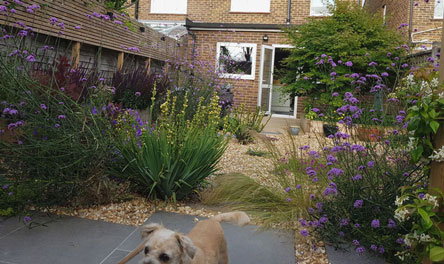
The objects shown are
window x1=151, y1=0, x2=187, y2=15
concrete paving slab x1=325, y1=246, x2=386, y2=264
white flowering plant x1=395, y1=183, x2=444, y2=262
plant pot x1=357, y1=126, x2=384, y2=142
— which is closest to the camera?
white flowering plant x1=395, y1=183, x2=444, y2=262

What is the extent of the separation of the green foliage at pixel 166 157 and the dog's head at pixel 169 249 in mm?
1689

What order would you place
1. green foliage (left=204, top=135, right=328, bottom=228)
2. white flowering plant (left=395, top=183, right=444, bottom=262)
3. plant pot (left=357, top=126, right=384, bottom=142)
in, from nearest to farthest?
white flowering plant (left=395, top=183, right=444, bottom=262), plant pot (left=357, top=126, right=384, bottom=142), green foliage (left=204, top=135, right=328, bottom=228)

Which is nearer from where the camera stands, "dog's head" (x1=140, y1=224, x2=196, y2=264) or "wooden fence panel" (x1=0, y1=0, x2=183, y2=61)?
"dog's head" (x1=140, y1=224, x2=196, y2=264)

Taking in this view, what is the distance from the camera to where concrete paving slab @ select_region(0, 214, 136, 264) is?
255 cm

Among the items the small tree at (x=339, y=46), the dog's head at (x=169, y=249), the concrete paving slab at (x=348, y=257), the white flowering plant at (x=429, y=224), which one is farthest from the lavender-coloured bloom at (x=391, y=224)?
the small tree at (x=339, y=46)

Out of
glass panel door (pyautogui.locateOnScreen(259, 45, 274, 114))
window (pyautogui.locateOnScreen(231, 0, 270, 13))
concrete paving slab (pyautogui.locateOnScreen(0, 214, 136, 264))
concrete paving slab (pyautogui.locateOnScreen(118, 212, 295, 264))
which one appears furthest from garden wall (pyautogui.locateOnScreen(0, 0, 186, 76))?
window (pyautogui.locateOnScreen(231, 0, 270, 13))

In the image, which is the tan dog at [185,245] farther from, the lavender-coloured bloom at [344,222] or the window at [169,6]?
the window at [169,6]

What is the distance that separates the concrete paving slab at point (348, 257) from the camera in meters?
2.70

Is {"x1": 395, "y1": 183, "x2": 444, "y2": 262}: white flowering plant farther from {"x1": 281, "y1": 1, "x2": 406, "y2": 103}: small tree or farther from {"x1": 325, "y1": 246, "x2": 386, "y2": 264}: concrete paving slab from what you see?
{"x1": 281, "y1": 1, "x2": 406, "y2": 103}: small tree

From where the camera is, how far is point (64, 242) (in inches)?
110

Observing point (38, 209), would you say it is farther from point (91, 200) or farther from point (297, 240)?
point (297, 240)

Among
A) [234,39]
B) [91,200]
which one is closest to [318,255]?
[91,200]

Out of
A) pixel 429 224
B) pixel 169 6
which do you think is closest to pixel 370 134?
pixel 429 224

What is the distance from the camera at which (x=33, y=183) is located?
312 cm
